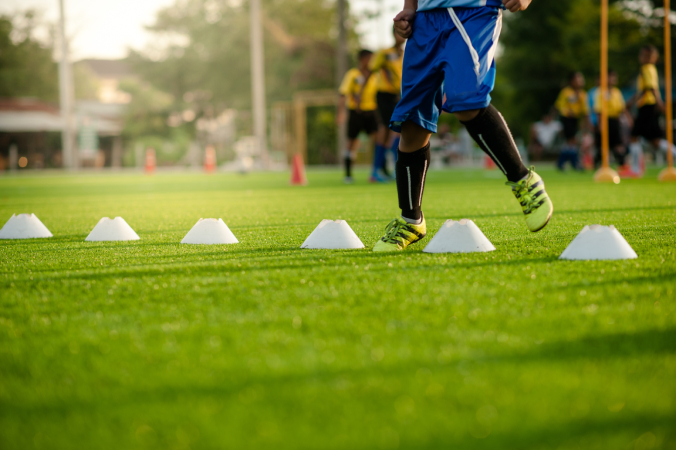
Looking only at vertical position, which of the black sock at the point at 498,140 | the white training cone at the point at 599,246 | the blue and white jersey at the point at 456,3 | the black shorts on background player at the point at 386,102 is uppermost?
the black shorts on background player at the point at 386,102

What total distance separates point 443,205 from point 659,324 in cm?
484

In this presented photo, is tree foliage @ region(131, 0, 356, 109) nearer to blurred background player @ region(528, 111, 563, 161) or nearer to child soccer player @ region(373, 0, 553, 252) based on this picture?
blurred background player @ region(528, 111, 563, 161)

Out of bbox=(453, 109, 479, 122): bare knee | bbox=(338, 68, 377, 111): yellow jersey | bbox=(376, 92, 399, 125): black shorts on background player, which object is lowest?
bbox=(453, 109, 479, 122): bare knee

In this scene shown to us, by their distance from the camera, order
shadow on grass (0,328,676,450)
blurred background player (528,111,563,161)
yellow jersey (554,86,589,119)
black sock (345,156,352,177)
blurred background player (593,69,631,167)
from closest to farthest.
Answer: shadow on grass (0,328,676,450) < black sock (345,156,352,177) < blurred background player (593,69,631,167) < yellow jersey (554,86,589,119) < blurred background player (528,111,563,161)

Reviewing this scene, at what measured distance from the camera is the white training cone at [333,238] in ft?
11.6

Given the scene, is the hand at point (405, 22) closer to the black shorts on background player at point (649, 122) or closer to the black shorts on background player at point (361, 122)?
the black shorts on background player at point (361, 122)

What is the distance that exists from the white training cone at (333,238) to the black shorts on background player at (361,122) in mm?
8771

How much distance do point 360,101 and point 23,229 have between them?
810 cm

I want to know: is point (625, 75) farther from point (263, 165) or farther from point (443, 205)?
point (443, 205)

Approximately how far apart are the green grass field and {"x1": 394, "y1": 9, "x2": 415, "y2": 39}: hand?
119 cm

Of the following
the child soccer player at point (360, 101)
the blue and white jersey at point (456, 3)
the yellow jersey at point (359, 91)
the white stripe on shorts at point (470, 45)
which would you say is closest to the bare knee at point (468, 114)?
the white stripe on shorts at point (470, 45)

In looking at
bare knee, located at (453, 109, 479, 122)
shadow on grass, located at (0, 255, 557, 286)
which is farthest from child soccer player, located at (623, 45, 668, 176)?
shadow on grass, located at (0, 255, 557, 286)

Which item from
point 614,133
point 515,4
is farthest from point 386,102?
point 515,4

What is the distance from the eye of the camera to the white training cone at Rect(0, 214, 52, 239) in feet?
15.0
